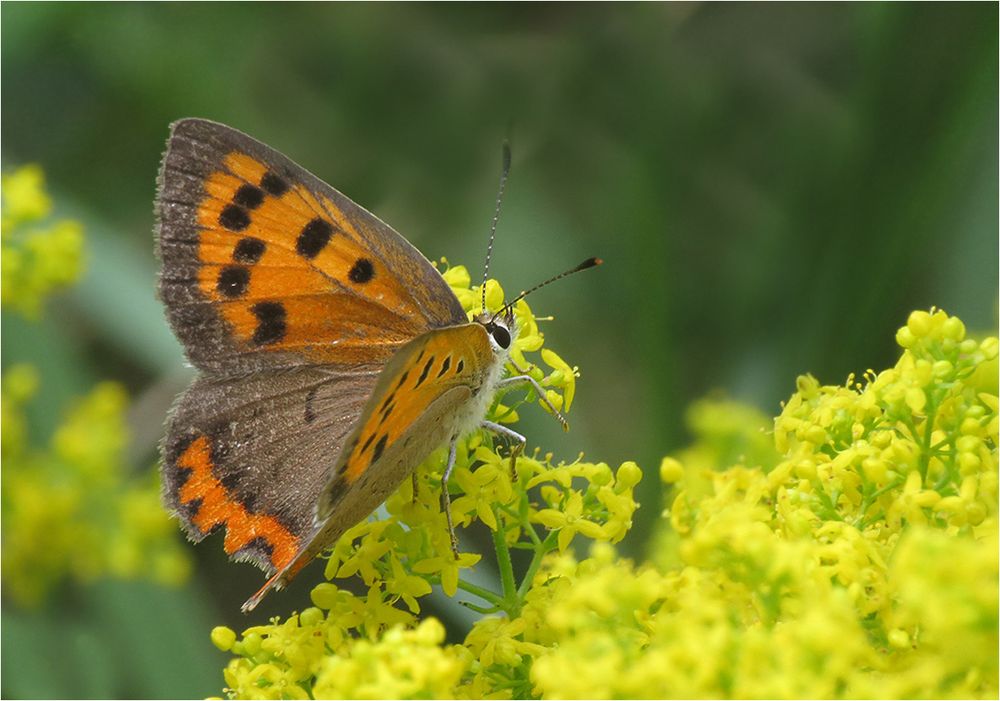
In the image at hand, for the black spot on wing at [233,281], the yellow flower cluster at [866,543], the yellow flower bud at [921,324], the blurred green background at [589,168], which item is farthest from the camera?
the blurred green background at [589,168]

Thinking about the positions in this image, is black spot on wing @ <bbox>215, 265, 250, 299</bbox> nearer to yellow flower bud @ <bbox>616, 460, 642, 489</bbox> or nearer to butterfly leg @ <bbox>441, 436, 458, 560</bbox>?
butterfly leg @ <bbox>441, 436, 458, 560</bbox>

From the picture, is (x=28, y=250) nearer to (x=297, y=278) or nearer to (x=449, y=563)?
(x=297, y=278)

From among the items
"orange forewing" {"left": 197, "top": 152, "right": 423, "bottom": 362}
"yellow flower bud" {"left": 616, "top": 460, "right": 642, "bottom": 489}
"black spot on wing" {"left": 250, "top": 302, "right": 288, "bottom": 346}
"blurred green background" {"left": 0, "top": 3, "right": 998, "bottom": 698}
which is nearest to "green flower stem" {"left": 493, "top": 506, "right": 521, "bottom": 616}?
"yellow flower bud" {"left": 616, "top": 460, "right": 642, "bottom": 489}

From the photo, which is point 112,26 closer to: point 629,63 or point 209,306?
point 629,63

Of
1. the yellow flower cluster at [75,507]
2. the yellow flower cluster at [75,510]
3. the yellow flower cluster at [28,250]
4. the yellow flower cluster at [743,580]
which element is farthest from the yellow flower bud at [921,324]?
the yellow flower cluster at [75,510]

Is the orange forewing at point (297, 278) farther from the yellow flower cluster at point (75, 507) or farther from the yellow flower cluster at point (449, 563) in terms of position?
the yellow flower cluster at point (75, 507)

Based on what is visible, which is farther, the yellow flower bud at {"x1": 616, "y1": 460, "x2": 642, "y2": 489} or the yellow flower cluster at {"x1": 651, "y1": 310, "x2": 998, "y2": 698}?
the yellow flower bud at {"x1": 616, "y1": 460, "x2": 642, "y2": 489}
